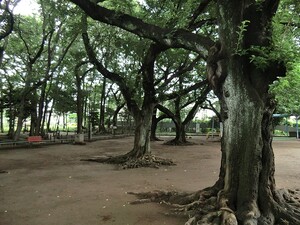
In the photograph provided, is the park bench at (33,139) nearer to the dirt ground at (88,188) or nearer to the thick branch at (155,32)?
the dirt ground at (88,188)

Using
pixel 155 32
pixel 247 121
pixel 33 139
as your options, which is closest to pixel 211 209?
pixel 247 121

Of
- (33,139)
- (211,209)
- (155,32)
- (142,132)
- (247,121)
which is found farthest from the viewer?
(33,139)

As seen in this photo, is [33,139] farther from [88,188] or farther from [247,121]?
[247,121]

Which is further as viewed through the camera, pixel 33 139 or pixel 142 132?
pixel 33 139

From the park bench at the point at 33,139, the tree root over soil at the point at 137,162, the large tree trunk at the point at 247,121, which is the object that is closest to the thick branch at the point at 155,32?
the large tree trunk at the point at 247,121

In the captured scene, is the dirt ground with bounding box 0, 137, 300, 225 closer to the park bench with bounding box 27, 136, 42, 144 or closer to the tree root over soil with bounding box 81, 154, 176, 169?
the tree root over soil with bounding box 81, 154, 176, 169

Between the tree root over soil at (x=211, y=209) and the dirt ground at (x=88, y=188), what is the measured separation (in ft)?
1.02

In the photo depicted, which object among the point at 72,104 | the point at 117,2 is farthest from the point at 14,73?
the point at 117,2

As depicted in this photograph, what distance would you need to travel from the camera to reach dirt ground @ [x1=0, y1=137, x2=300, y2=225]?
231 inches

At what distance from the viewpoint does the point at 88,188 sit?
8430 millimetres

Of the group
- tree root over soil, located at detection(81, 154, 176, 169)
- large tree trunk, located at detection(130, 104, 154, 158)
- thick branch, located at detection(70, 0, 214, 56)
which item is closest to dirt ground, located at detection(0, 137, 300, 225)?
tree root over soil, located at detection(81, 154, 176, 169)

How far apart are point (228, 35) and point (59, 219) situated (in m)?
4.80

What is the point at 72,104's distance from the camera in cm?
3069

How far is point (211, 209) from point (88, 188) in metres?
3.99
